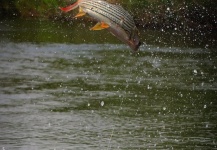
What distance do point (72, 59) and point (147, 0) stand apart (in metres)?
24.9

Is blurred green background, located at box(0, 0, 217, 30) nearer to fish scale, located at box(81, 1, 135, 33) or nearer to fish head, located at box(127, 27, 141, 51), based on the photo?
fish head, located at box(127, 27, 141, 51)

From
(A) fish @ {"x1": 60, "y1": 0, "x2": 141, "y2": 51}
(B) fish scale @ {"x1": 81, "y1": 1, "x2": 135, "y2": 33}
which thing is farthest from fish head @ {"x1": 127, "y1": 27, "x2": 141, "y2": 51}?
(B) fish scale @ {"x1": 81, "y1": 1, "x2": 135, "y2": 33}

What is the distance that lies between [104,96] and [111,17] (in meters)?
13.7

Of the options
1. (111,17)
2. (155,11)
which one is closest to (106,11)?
(111,17)

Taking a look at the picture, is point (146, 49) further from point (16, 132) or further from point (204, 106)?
point (16, 132)

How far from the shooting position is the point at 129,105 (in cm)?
1892

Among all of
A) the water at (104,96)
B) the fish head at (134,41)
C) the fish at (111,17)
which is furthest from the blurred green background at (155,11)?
the fish at (111,17)

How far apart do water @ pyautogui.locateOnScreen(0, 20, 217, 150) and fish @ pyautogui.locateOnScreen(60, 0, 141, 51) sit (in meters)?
7.77

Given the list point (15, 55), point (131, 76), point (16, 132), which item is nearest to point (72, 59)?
point (15, 55)

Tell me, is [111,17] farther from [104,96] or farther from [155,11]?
[155,11]

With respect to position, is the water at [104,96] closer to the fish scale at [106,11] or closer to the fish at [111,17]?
the fish at [111,17]

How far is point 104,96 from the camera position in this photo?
65.7 feet

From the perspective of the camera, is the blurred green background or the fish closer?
the fish

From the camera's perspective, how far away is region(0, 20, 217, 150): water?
15188 mm
